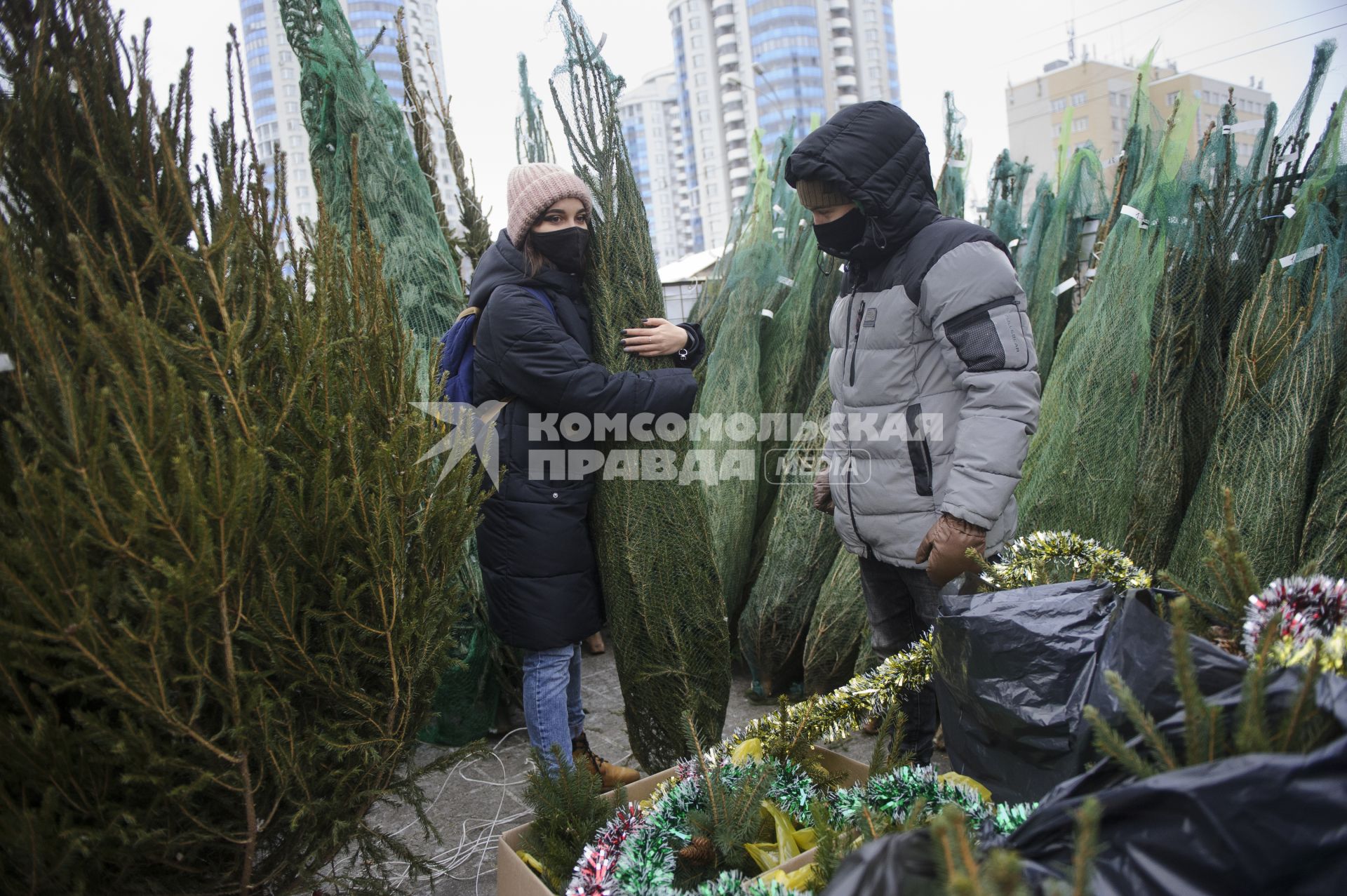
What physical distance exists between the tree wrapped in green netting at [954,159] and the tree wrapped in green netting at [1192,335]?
57.3 inches

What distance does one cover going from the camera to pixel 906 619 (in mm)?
2383

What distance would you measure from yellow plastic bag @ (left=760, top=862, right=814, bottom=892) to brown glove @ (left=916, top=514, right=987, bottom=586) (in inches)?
33.7

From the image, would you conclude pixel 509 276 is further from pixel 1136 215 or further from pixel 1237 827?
pixel 1136 215

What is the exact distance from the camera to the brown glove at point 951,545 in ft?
6.29

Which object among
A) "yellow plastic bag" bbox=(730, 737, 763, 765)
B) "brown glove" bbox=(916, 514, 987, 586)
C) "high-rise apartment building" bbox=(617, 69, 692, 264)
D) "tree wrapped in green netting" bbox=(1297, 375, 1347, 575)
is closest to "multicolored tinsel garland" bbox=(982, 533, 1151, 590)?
"brown glove" bbox=(916, 514, 987, 586)

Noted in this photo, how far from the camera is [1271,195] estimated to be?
3539 mm

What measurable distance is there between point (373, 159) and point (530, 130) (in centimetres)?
108

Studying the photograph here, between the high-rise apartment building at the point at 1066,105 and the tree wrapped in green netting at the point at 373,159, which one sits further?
the high-rise apartment building at the point at 1066,105

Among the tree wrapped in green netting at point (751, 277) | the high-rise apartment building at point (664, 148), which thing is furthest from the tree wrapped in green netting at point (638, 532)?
the high-rise apartment building at point (664, 148)

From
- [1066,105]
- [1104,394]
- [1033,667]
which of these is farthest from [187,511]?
[1066,105]

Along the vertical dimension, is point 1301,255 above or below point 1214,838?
above

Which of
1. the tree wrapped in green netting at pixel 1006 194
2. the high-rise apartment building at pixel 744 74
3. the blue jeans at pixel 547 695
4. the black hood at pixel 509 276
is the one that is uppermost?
the high-rise apartment building at pixel 744 74

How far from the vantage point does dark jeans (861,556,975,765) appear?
7.09ft

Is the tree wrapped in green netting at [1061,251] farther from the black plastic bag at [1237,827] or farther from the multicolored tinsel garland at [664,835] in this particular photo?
the black plastic bag at [1237,827]
